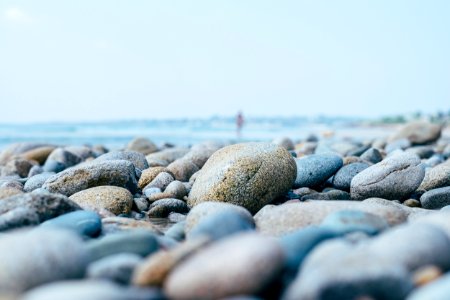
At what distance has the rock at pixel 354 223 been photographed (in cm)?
354

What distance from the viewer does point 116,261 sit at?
2.87 metres

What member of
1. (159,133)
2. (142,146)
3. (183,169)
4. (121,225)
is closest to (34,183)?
(183,169)

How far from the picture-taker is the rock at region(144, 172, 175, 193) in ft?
23.5

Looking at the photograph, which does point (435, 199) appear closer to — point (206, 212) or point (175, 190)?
point (175, 190)

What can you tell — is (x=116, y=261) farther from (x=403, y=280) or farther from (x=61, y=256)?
(x=403, y=280)

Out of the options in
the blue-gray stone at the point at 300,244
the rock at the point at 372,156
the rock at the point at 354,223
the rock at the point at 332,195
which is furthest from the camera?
the rock at the point at 372,156

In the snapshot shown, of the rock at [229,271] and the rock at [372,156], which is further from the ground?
the rock at [229,271]

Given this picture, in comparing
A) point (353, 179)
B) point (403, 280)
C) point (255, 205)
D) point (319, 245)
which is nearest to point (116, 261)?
point (319, 245)

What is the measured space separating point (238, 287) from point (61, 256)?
2.86 ft

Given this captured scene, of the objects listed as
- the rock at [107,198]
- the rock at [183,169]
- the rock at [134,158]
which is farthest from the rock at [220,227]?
the rock at [134,158]

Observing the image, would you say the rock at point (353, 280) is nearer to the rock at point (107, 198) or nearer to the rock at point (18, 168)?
the rock at point (107, 198)

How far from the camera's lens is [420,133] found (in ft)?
62.2

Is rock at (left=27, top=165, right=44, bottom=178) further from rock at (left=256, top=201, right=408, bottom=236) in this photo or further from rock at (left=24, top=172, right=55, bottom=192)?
rock at (left=256, top=201, right=408, bottom=236)

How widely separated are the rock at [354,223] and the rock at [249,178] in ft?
6.67
